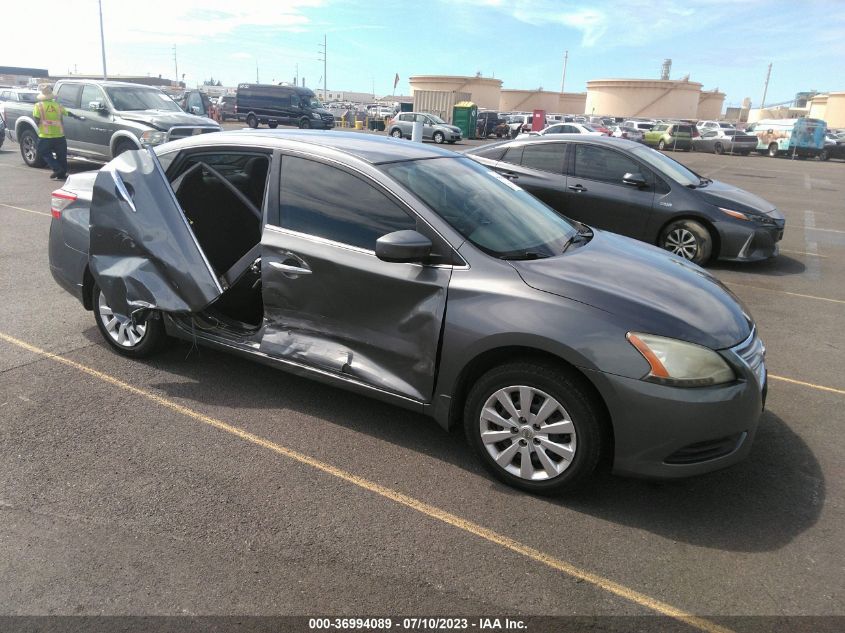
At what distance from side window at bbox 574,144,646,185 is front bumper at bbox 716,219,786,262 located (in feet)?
4.40

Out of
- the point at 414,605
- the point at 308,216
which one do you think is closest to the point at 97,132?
the point at 308,216

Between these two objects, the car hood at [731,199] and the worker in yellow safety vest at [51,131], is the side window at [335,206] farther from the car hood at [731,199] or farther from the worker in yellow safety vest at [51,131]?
the worker in yellow safety vest at [51,131]

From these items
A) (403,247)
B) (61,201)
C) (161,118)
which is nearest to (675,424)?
(403,247)

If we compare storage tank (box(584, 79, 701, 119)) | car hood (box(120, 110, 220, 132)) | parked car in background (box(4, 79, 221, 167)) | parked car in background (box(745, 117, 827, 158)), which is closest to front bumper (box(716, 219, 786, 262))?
parked car in background (box(4, 79, 221, 167))

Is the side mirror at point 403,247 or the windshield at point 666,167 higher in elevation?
the windshield at point 666,167

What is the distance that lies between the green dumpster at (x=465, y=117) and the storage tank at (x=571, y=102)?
180ft

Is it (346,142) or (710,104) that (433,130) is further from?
(710,104)

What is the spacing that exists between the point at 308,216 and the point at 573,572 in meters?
2.41

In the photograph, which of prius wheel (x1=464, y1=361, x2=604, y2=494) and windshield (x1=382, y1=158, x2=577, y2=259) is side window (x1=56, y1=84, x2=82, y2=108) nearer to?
windshield (x1=382, y1=158, x2=577, y2=259)

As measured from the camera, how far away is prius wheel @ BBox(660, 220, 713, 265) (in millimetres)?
7773

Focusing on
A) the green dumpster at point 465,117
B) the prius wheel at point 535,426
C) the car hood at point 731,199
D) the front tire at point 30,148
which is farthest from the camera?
the green dumpster at point 465,117

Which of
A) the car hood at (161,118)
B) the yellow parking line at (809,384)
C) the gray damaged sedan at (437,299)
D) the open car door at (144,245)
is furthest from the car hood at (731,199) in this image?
the car hood at (161,118)

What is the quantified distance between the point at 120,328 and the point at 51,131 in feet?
33.8

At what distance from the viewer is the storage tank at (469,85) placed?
256ft
